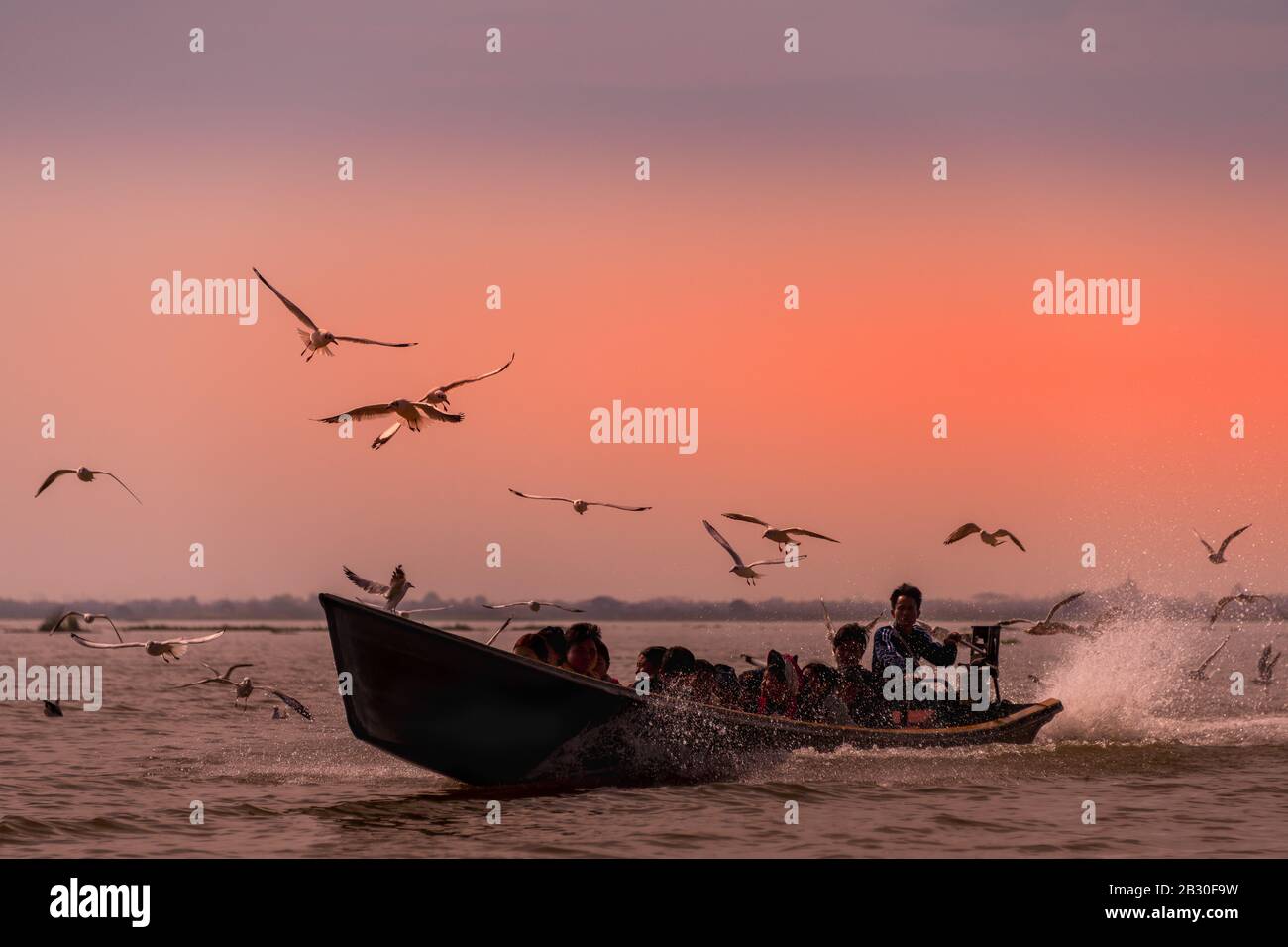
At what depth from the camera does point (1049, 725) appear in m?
22.4

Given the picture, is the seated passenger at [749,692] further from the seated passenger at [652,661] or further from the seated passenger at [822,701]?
the seated passenger at [652,661]

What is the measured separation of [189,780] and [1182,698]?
80.0 feet

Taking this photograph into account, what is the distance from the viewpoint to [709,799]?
1580 centimetres

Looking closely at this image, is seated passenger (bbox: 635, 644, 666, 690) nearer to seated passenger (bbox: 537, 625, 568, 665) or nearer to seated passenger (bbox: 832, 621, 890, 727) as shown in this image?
seated passenger (bbox: 537, 625, 568, 665)

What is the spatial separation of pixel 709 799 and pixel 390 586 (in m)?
4.13

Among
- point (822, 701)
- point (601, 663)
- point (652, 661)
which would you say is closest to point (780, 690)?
point (822, 701)

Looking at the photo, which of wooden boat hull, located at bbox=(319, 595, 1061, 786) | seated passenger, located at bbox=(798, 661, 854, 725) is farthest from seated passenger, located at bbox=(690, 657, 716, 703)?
seated passenger, located at bbox=(798, 661, 854, 725)

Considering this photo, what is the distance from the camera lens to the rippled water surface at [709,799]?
44.8 feet

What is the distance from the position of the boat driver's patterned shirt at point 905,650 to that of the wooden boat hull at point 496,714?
5.79ft

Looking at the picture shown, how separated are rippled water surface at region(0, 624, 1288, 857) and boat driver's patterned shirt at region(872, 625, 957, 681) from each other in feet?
3.44

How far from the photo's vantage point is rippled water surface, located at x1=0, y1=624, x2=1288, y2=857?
13.6 meters

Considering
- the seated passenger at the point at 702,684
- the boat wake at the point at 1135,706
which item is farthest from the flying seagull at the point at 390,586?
the boat wake at the point at 1135,706
